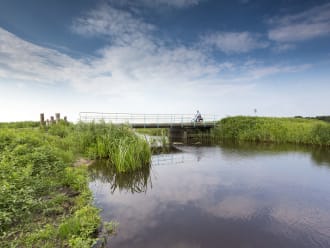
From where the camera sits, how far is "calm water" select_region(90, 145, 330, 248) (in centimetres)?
365

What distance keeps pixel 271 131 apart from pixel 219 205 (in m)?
14.4

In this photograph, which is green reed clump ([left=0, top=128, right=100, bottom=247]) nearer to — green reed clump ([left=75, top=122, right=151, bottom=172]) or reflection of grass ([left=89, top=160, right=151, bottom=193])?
reflection of grass ([left=89, top=160, right=151, bottom=193])

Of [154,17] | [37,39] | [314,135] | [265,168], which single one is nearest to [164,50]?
[154,17]

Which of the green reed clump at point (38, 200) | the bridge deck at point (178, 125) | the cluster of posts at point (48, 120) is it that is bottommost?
the green reed clump at point (38, 200)

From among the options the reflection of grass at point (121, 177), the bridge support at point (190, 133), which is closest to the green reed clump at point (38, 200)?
the reflection of grass at point (121, 177)

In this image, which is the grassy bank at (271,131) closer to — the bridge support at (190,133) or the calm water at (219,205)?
the bridge support at (190,133)

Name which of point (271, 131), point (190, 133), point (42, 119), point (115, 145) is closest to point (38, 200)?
point (115, 145)

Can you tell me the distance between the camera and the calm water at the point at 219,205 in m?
3.65

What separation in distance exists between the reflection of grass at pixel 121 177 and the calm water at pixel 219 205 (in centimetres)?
3

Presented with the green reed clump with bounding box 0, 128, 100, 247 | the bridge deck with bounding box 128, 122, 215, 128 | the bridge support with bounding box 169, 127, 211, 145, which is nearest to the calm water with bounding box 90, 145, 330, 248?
the green reed clump with bounding box 0, 128, 100, 247

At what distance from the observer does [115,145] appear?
8797mm

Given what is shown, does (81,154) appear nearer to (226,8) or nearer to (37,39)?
(37,39)

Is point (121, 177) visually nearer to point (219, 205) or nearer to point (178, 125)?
point (219, 205)

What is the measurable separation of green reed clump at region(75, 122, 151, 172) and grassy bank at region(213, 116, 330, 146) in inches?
483
